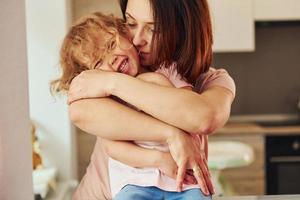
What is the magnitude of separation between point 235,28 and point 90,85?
181 cm

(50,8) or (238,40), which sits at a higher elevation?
(50,8)

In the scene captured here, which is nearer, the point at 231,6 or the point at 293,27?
the point at 231,6

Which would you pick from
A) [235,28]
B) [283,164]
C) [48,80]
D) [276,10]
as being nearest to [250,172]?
[283,164]

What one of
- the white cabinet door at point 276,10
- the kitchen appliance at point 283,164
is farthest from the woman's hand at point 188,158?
the white cabinet door at point 276,10

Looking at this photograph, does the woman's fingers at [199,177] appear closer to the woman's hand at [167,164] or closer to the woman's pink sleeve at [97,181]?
the woman's hand at [167,164]

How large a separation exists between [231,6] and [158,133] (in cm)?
185

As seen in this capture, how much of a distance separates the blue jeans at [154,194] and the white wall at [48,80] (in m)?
0.96

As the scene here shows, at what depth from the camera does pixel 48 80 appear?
1568 millimetres

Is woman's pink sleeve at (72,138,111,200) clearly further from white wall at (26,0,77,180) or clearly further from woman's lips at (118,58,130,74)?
white wall at (26,0,77,180)

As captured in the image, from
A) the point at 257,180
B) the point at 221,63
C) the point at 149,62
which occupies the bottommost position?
the point at 257,180

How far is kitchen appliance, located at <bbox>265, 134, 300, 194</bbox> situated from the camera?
2279mm

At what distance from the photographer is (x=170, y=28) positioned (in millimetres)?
631

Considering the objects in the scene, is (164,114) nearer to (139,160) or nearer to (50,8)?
(139,160)

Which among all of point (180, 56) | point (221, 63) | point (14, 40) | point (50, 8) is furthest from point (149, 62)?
point (221, 63)
